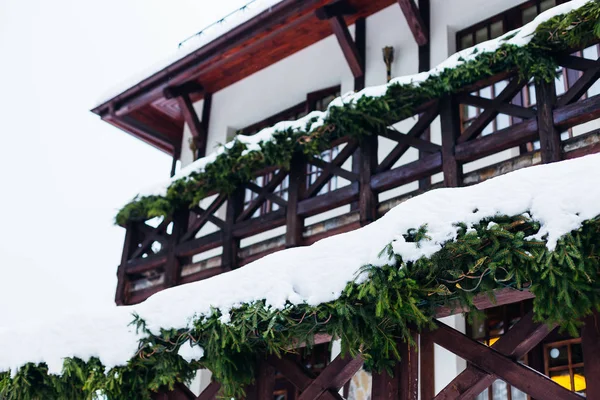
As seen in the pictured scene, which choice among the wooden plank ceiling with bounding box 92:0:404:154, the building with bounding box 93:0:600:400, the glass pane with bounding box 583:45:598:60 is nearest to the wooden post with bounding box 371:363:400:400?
the building with bounding box 93:0:600:400

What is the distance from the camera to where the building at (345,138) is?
6.76 meters

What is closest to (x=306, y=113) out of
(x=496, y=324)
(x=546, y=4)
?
(x=546, y=4)

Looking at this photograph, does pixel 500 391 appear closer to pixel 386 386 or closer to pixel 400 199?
pixel 400 199

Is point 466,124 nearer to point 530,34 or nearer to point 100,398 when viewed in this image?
point 530,34

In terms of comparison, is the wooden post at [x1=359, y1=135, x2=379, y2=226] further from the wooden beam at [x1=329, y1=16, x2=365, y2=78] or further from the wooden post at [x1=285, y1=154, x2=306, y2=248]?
the wooden beam at [x1=329, y1=16, x2=365, y2=78]

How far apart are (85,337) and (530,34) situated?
4.21 m

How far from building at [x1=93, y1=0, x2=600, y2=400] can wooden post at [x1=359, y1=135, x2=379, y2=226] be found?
1 centimetres

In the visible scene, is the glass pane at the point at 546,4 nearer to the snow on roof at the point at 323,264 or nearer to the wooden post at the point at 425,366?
the wooden post at the point at 425,366

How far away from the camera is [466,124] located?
8.28 metres

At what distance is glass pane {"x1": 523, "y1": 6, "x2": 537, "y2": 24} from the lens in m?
8.01

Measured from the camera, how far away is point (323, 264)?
431cm

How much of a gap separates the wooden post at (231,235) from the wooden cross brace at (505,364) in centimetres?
467

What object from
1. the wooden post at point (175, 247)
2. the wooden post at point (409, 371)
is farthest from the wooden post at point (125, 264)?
the wooden post at point (409, 371)

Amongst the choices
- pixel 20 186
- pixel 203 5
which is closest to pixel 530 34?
pixel 20 186
